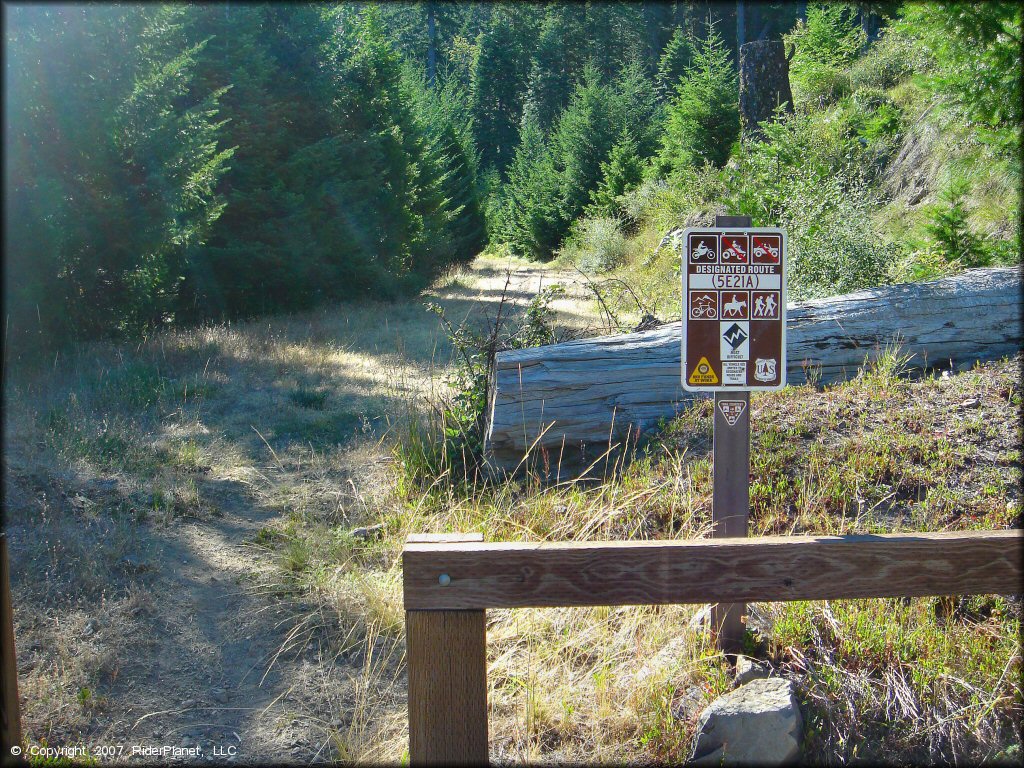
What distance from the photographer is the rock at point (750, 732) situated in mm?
2842

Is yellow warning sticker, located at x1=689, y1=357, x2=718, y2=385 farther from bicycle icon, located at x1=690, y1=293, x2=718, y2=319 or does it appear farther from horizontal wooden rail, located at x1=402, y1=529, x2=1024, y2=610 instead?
horizontal wooden rail, located at x1=402, y1=529, x2=1024, y2=610

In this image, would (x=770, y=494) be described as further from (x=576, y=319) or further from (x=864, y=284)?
(x=576, y=319)

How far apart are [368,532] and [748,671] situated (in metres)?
2.56

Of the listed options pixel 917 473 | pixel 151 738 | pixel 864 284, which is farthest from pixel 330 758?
pixel 864 284

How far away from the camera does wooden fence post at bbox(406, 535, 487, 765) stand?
6.68 ft

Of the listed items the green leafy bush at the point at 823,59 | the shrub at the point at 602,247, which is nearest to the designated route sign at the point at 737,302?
Answer: the green leafy bush at the point at 823,59

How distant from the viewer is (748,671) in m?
3.15

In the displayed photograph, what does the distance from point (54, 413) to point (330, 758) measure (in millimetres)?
5324

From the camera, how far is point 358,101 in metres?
17.0

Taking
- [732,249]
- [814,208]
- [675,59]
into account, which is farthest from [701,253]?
[675,59]

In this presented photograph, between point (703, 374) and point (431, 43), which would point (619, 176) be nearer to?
point (703, 374)

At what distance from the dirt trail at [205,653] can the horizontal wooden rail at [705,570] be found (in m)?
1.52

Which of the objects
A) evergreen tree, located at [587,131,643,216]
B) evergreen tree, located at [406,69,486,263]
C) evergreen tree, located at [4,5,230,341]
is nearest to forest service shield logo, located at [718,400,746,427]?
evergreen tree, located at [4,5,230,341]

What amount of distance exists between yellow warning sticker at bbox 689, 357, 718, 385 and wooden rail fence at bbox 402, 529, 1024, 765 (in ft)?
2.66
